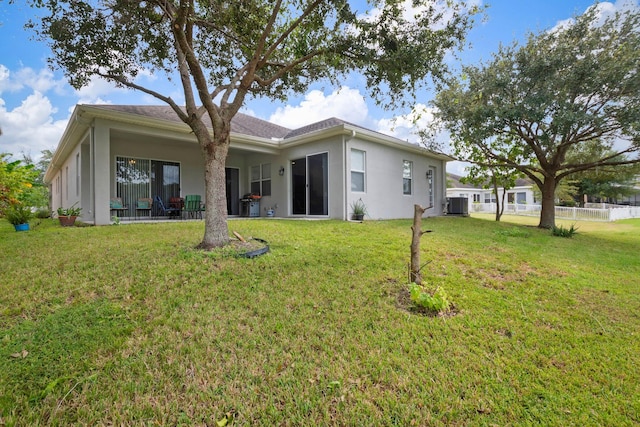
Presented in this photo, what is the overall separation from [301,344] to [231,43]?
7.53m

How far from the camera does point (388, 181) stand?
36.9 feet

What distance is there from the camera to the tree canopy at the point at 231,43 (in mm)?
4965

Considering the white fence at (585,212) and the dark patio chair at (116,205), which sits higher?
the dark patio chair at (116,205)

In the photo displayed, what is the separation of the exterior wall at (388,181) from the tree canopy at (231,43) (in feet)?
11.9

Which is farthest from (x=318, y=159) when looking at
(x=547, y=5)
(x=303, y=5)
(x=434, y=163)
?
(x=547, y=5)

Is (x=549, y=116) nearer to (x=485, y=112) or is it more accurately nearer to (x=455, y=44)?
(x=485, y=112)

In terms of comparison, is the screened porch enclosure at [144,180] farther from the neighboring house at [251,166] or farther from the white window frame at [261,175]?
the white window frame at [261,175]

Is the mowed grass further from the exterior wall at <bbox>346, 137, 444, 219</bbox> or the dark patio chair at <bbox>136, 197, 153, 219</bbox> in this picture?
the dark patio chair at <bbox>136, 197, 153, 219</bbox>

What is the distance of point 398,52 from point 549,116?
22.5 feet

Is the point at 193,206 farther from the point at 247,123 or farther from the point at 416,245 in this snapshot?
the point at 416,245

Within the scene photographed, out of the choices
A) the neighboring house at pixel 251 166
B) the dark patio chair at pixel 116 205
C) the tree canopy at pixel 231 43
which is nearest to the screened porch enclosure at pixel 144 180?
the neighboring house at pixel 251 166

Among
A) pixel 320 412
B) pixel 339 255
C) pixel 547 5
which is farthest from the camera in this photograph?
pixel 547 5

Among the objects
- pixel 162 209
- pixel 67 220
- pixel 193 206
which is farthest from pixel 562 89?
pixel 67 220

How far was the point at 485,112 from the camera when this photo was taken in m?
9.40
